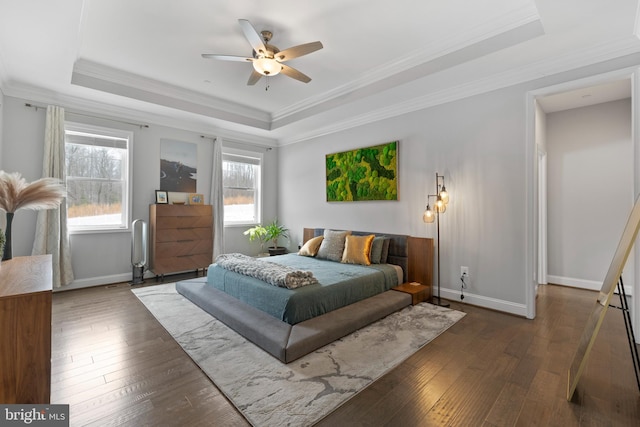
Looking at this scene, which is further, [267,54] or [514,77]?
[514,77]

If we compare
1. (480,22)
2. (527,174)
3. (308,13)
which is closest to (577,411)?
(527,174)

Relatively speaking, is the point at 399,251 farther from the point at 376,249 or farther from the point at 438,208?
the point at 438,208

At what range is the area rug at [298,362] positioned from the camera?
6.03 ft

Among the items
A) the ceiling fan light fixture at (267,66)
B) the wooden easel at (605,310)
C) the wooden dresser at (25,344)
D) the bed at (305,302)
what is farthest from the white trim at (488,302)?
the wooden dresser at (25,344)

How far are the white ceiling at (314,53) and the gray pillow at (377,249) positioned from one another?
198cm

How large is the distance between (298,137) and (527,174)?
165 inches

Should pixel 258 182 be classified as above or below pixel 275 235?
above

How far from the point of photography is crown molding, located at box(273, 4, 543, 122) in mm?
2721

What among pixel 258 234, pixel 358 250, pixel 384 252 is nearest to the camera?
pixel 358 250

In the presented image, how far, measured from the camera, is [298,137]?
6145 mm

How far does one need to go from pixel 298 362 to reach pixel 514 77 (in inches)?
150

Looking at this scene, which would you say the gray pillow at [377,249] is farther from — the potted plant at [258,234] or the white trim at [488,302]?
the potted plant at [258,234]

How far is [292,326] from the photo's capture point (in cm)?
264

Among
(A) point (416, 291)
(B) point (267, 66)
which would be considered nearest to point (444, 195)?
(A) point (416, 291)
